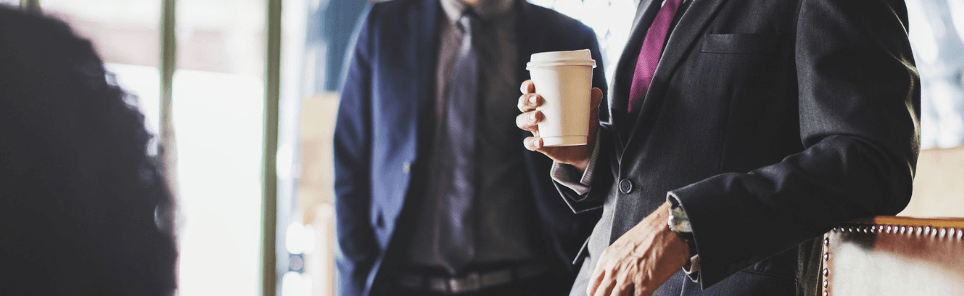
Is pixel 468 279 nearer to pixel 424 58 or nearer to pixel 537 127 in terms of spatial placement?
pixel 424 58

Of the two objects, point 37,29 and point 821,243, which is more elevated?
point 37,29

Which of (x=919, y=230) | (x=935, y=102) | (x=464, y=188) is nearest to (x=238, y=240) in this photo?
(x=464, y=188)

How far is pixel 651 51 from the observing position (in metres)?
1.02

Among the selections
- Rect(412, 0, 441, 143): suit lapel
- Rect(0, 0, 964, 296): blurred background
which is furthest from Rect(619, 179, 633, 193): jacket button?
Rect(0, 0, 964, 296): blurred background

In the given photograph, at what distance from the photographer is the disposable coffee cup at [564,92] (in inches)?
36.7

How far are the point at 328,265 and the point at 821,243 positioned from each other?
245 cm

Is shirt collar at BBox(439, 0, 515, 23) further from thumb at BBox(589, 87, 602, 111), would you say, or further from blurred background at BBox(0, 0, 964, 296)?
thumb at BBox(589, 87, 602, 111)

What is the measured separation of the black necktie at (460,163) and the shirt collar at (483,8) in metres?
0.02

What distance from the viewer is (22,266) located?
1.71ft

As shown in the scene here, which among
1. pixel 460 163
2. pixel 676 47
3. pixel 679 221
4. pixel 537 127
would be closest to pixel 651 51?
pixel 676 47

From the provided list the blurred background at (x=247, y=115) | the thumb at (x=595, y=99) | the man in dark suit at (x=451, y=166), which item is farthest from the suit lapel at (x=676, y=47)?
the blurred background at (x=247, y=115)

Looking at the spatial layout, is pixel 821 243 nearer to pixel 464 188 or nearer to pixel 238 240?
pixel 464 188

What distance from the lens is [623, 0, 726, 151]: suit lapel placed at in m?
0.92

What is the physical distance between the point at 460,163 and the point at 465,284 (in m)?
0.34
